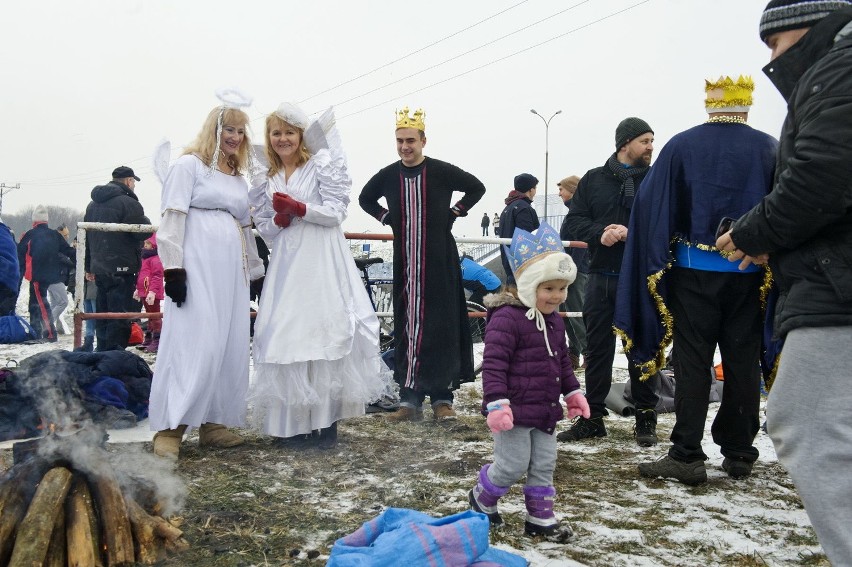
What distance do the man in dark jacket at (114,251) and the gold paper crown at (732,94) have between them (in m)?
5.97

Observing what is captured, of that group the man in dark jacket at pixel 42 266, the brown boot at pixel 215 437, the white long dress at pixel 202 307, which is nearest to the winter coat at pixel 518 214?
the white long dress at pixel 202 307

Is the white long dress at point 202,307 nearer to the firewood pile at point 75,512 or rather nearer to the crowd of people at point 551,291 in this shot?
the crowd of people at point 551,291

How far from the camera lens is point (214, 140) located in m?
4.18

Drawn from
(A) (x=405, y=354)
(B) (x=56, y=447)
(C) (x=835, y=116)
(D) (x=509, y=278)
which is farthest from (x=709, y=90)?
(B) (x=56, y=447)

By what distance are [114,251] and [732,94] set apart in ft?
21.0

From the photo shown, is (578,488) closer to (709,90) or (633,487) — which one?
(633,487)

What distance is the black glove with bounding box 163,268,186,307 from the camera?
12.8 feet

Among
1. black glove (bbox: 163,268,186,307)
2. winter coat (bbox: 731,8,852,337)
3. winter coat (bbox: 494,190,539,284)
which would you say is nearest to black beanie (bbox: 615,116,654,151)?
winter coat (bbox: 731,8,852,337)

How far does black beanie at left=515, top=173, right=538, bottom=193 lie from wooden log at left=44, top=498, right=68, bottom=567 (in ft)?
20.9

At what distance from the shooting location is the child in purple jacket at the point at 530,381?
9.23ft

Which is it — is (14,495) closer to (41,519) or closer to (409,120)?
(41,519)

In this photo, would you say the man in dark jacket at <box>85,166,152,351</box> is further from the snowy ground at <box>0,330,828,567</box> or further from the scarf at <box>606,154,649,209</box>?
the scarf at <box>606,154,649,209</box>

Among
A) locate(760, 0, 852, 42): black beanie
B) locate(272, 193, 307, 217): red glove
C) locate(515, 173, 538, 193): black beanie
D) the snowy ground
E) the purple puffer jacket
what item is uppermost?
locate(515, 173, 538, 193): black beanie

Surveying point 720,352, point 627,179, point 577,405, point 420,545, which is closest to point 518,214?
point 627,179
